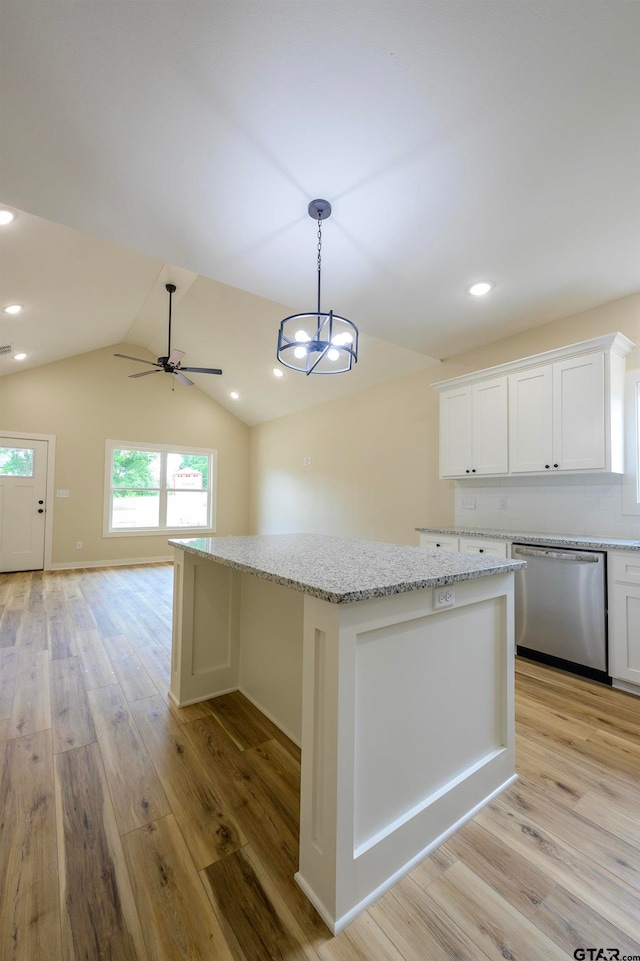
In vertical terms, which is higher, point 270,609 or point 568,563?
point 568,563

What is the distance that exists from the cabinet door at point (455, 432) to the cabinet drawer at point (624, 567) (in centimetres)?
135

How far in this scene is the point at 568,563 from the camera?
8.37 ft

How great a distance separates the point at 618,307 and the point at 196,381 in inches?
249

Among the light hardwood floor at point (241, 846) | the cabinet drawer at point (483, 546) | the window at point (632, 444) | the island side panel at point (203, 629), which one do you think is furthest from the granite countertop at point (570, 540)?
the island side panel at point (203, 629)

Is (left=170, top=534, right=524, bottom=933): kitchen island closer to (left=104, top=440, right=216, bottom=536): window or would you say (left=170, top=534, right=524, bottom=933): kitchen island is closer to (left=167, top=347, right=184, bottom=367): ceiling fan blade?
(left=167, top=347, right=184, bottom=367): ceiling fan blade

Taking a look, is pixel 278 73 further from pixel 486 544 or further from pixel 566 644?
pixel 566 644

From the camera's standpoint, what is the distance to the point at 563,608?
102 inches

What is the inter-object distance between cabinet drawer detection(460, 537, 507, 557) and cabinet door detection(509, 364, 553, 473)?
0.65 m

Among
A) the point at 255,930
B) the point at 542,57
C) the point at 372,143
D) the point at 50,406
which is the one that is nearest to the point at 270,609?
the point at 255,930

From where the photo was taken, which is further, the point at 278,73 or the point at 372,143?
the point at 372,143

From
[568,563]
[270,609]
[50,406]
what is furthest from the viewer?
[50,406]

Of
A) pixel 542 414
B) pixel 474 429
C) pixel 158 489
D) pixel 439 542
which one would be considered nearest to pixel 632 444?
pixel 542 414

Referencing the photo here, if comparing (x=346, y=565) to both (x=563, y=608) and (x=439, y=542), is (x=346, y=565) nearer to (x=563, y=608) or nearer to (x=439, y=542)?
(x=563, y=608)

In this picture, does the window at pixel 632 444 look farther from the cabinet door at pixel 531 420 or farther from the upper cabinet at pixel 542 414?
the cabinet door at pixel 531 420
